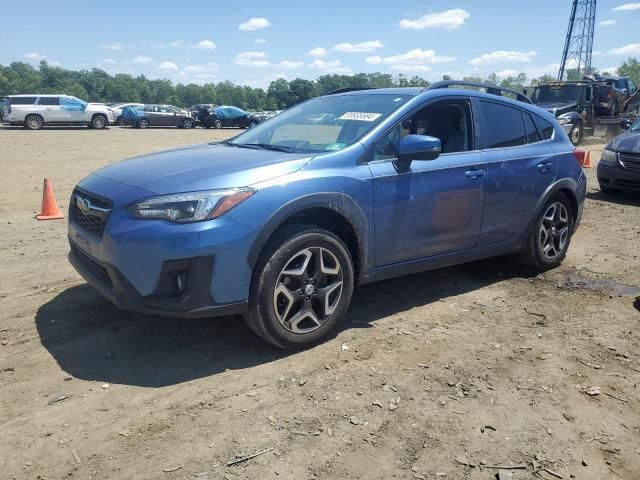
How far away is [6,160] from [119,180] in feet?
39.9

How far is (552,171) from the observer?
5.17 m

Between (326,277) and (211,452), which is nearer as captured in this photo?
(211,452)

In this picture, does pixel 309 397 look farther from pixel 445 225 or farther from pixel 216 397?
pixel 445 225

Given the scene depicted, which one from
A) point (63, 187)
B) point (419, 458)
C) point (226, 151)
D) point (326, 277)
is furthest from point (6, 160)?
point (419, 458)

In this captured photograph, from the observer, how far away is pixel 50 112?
91.7 feet

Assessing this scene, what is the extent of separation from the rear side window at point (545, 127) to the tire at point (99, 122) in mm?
28881

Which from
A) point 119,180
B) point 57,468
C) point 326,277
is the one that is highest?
point 119,180

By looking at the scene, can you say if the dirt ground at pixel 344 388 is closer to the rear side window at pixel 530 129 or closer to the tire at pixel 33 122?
the rear side window at pixel 530 129

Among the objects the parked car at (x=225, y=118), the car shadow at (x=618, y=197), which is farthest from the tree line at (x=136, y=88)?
the car shadow at (x=618, y=197)

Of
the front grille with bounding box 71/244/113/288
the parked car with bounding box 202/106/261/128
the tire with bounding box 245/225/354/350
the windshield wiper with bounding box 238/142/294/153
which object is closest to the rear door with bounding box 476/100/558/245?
the tire with bounding box 245/225/354/350

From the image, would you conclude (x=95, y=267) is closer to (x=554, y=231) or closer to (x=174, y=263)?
(x=174, y=263)

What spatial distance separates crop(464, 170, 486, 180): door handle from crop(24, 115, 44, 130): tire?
28.2m

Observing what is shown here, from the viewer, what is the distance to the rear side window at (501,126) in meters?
4.75

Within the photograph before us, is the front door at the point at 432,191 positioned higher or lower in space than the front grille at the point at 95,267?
higher
